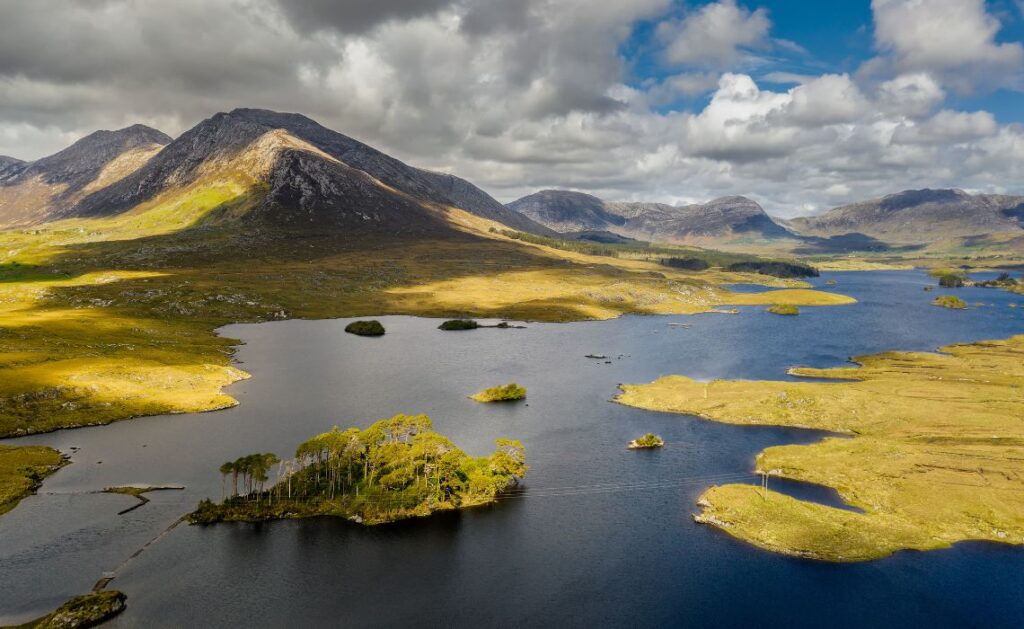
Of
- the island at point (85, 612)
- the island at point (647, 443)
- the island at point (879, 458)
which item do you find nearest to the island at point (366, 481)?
the island at point (85, 612)

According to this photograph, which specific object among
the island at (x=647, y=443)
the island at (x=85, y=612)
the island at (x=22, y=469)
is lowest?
the island at (x=85, y=612)

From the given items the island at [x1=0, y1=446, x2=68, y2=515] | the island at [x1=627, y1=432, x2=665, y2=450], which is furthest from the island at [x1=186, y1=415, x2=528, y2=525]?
the island at [x1=0, y1=446, x2=68, y2=515]

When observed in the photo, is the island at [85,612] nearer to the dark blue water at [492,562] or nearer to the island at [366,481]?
the dark blue water at [492,562]

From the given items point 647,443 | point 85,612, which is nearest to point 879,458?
point 647,443

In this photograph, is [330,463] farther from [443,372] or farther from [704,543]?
[443,372]

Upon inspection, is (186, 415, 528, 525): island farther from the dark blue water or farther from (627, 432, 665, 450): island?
(627, 432, 665, 450): island
